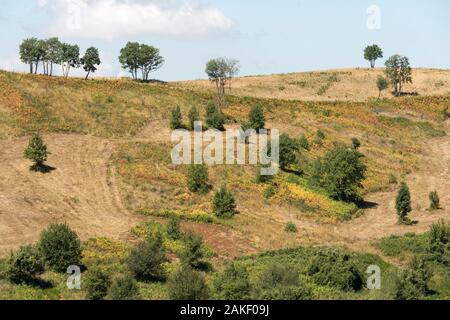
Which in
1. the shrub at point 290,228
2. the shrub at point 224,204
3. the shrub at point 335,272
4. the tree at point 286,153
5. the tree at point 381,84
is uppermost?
the tree at point 381,84

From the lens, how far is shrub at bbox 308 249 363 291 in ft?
133

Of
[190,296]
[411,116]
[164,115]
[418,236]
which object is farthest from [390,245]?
[411,116]

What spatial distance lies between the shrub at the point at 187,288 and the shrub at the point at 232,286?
58.0 inches

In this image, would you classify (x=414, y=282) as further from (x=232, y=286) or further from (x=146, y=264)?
(x=146, y=264)

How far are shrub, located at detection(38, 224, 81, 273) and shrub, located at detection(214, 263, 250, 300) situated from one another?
993cm

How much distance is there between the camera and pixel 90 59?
399 feet

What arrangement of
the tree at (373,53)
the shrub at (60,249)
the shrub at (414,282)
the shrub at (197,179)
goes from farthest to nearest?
the tree at (373,53) < the shrub at (197,179) < the shrub at (60,249) < the shrub at (414,282)

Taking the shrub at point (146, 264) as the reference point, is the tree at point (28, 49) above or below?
above

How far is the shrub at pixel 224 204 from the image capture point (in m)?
55.6

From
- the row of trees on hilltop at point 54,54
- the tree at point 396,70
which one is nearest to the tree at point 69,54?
the row of trees on hilltop at point 54,54

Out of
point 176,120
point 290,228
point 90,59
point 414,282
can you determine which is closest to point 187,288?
point 414,282

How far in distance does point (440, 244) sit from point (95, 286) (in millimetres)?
26824

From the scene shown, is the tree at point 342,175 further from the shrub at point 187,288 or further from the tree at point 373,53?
the tree at point 373,53
